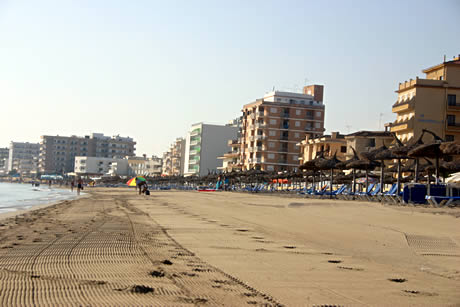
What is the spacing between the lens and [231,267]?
24.7 ft

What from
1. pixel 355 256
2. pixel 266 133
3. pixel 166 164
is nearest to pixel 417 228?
pixel 355 256

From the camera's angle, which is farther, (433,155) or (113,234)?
(433,155)

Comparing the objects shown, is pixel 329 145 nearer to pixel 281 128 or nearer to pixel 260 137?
pixel 281 128

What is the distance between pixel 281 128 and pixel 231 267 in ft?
296

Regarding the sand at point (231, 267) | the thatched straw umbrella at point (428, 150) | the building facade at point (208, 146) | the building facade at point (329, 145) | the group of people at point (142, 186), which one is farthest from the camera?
the building facade at point (208, 146)

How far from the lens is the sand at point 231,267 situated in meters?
5.56

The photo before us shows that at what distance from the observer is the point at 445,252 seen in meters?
9.57

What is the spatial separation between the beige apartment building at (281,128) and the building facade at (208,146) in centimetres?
2834

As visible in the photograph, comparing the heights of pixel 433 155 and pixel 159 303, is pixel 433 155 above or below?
above

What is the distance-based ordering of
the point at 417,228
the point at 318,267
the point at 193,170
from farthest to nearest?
the point at 193,170 < the point at 417,228 < the point at 318,267

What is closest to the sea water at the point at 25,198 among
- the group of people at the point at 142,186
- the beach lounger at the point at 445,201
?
the group of people at the point at 142,186

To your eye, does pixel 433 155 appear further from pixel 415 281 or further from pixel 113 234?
pixel 415 281

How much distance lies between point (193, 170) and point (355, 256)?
122320mm

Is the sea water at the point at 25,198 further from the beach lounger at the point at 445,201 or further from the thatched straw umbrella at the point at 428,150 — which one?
the beach lounger at the point at 445,201
